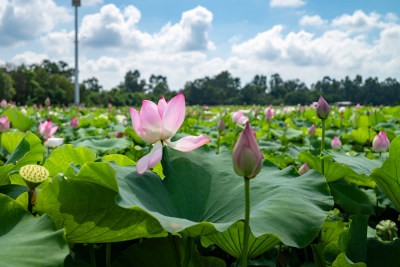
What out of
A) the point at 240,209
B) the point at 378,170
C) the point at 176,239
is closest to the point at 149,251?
the point at 176,239

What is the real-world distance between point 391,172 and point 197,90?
5651 cm

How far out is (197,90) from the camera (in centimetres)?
5678

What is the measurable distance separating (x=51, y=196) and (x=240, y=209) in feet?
1.04

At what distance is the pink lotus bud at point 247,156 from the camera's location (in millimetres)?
504

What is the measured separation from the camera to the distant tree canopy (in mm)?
28469

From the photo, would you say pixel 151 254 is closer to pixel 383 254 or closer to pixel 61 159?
pixel 61 159

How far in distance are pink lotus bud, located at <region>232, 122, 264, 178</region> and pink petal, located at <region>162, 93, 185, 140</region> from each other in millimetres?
212

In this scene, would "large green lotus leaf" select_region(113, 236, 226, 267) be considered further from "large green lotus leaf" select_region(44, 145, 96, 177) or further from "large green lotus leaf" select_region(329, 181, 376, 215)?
"large green lotus leaf" select_region(329, 181, 376, 215)

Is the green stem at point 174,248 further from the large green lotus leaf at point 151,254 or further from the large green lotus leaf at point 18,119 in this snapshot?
the large green lotus leaf at point 18,119

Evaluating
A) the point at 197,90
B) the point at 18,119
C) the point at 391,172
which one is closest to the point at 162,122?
the point at 391,172

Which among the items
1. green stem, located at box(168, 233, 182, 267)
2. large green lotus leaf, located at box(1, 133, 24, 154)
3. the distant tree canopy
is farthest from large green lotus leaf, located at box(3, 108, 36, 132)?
the distant tree canopy

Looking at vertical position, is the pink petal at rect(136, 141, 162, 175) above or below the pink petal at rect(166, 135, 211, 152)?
below

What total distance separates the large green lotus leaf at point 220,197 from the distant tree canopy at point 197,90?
21.4 metres

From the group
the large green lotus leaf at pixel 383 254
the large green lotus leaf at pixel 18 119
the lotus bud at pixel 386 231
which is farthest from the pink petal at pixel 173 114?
the large green lotus leaf at pixel 18 119
